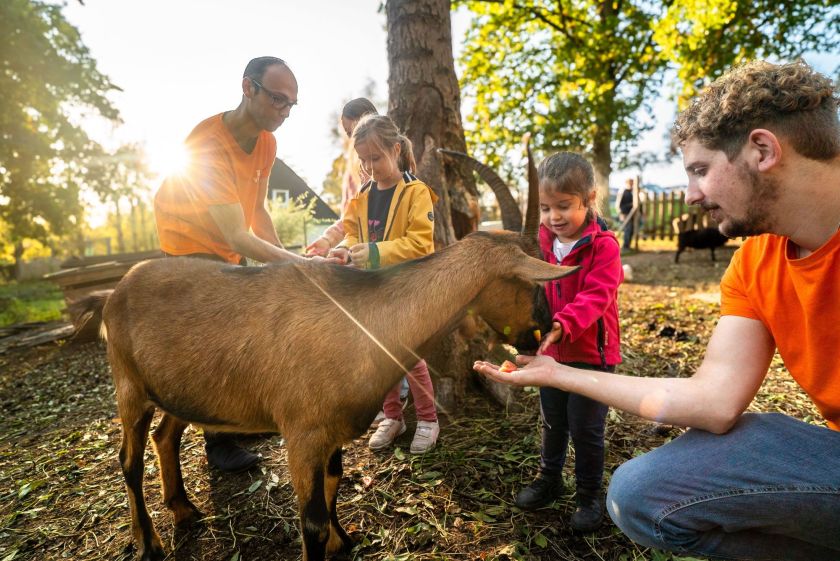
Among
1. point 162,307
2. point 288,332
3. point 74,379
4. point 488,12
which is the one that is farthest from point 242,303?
point 488,12

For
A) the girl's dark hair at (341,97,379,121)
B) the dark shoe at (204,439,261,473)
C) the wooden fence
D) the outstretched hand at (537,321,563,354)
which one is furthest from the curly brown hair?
the wooden fence

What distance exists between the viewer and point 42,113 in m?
16.2

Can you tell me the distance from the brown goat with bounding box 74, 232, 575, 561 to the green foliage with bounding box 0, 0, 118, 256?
15418 mm

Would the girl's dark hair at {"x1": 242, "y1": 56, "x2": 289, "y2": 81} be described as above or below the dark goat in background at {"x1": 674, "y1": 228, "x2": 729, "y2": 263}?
above

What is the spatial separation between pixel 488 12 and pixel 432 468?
17027 millimetres

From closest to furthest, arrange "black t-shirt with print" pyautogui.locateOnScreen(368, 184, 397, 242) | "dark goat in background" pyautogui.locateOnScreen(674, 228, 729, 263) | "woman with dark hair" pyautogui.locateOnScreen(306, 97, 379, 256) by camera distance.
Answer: "black t-shirt with print" pyautogui.locateOnScreen(368, 184, 397, 242)
"woman with dark hair" pyautogui.locateOnScreen(306, 97, 379, 256)
"dark goat in background" pyautogui.locateOnScreen(674, 228, 729, 263)

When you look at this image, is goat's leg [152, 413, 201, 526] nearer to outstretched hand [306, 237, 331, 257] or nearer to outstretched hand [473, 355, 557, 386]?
outstretched hand [306, 237, 331, 257]

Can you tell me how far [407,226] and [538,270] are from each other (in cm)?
130

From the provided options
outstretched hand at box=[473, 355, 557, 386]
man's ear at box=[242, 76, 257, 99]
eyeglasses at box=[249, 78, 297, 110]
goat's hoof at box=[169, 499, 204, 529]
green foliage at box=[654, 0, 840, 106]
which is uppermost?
green foliage at box=[654, 0, 840, 106]

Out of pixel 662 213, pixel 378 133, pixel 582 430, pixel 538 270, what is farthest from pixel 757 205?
pixel 662 213

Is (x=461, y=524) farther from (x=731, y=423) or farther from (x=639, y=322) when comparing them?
(x=639, y=322)

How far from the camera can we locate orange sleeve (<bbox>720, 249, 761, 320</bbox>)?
197 cm

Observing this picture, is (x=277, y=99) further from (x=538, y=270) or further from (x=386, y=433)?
(x=386, y=433)

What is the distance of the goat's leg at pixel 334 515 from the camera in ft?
8.39
